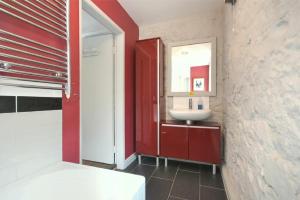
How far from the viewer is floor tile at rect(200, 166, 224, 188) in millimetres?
1909

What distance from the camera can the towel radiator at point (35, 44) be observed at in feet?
3.08

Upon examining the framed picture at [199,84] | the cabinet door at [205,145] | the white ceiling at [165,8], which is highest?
the white ceiling at [165,8]

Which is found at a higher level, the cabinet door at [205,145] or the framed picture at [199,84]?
the framed picture at [199,84]

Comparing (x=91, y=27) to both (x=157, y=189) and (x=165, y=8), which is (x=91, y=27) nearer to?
(x=165, y=8)

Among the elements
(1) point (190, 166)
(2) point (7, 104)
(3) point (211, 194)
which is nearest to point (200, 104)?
(1) point (190, 166)

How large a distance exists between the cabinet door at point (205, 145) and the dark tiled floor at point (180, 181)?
0.74 feet

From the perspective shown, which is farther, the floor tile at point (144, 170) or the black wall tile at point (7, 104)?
the floor tile at point (144, 170)

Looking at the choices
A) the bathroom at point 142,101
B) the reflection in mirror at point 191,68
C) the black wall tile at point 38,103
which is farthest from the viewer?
the reflection in mirror at point 191,68

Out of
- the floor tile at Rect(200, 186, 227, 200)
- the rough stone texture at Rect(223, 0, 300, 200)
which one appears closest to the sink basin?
the floor tile at Rect(200, 186, 227, 200)

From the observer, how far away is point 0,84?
0.89 meters

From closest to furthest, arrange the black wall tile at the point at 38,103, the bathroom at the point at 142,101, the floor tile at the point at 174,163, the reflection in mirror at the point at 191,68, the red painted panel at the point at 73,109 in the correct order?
1. the bathroom at the point at 142,101
2. the black wall tile at the point at 38,103
3. the red painted panel at the point at 73,109
4. the floor tile at the point at 174,163
5. the reflection in mirror at the point at 191,68

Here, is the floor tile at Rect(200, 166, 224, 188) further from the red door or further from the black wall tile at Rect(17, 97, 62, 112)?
the black wall tile at Rect(17, 97, 62, 112)

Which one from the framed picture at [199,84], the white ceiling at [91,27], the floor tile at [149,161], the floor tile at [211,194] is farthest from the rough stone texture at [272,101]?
the white ceiling at [91,27]

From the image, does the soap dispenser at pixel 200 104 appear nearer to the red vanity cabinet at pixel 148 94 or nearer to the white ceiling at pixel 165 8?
the red vanity cabinet at pixel 148 94
